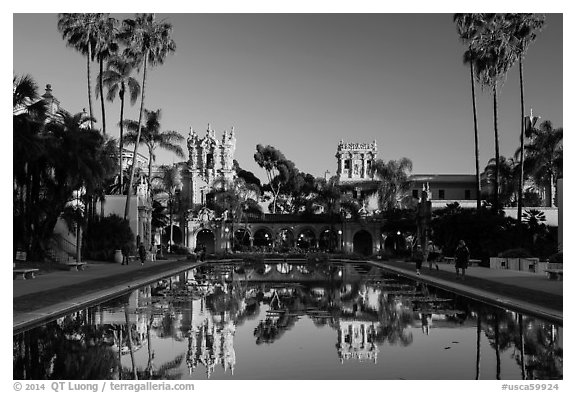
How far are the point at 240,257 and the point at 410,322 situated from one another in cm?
4303

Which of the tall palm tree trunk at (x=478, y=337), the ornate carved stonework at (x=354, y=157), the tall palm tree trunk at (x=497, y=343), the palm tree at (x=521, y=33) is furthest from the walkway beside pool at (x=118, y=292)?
the ornate carved stonework at (x=354, y=157)

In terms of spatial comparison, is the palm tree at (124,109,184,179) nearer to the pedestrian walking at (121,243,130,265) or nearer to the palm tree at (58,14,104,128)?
the palm tree at (58,14,104,128)

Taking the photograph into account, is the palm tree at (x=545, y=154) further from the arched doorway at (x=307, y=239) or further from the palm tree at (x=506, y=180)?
the arched doorway at (x=307, y=239)

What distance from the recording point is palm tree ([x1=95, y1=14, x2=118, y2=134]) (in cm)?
4403

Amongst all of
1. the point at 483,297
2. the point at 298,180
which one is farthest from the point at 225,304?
the point at 298,180

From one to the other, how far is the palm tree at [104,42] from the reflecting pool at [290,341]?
28.6 meters

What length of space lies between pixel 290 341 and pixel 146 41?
3974 cm

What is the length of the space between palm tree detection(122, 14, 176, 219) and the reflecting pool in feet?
103

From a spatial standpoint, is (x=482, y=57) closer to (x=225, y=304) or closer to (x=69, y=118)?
(x=69, y=118)

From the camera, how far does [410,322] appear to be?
50.2ft

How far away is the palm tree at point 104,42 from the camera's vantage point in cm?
4403

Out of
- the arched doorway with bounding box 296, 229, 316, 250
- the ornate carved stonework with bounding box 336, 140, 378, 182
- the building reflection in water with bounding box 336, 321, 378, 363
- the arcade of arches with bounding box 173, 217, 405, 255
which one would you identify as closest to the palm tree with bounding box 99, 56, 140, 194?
the arcade of arches with bounding box 173, 217, 405, 255

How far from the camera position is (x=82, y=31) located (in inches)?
1699

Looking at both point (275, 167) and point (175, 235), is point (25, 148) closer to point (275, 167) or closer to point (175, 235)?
point (175, 235)
